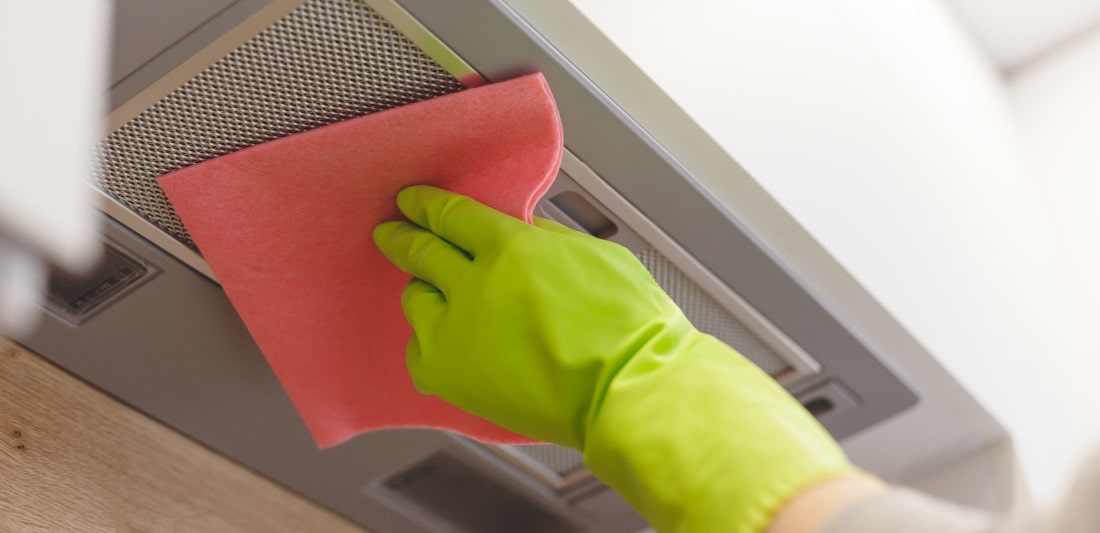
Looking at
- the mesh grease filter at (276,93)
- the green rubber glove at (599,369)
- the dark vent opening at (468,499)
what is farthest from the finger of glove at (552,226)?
the dark vent opening at (468,499)

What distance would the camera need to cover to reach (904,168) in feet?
2.97

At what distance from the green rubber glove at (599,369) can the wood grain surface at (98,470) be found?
240 millimetres

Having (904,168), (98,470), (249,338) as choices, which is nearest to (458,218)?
(249,338)

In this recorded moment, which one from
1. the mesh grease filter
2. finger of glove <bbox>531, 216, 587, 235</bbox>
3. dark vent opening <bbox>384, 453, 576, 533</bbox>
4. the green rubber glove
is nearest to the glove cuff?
the green rubber glove

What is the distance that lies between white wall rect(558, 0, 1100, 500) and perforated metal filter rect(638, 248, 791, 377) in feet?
0.22

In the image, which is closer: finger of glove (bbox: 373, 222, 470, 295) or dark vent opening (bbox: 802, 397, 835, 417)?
finger of glove (bbox: 373, 222, 470, 295)

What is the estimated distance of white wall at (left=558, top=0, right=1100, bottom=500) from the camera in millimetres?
680

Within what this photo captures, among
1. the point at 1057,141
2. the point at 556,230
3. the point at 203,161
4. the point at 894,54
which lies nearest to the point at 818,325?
the point at 556,230

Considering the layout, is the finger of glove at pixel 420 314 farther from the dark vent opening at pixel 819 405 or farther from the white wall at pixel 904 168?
the dark vent opening at pixel 819 405

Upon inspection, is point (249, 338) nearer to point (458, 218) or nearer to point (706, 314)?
point (458, 218)

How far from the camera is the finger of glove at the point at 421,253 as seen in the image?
58 centimetres

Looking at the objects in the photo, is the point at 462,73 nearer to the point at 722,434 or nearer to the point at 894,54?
the point at 722,434

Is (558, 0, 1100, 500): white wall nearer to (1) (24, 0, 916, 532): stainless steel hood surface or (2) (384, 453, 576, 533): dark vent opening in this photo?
(1) (24, 0, 916, 532): stainless steel hood surface

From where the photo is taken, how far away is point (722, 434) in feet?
1.54
